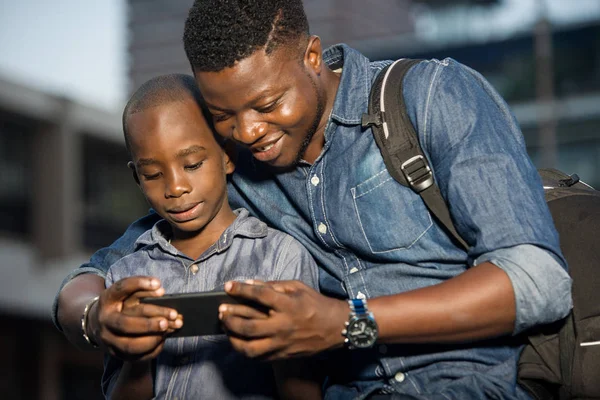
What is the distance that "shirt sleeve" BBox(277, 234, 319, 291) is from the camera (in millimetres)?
3109

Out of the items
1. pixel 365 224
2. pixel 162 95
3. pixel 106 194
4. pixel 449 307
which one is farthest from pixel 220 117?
pixel 106 194

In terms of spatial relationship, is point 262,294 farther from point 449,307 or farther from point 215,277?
point 215,277

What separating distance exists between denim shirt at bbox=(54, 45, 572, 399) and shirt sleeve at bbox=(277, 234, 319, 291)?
57mm

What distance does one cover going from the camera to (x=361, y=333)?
2.48 meters

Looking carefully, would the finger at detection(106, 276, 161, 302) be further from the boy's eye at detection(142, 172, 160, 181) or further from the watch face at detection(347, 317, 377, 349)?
the boy's eye at detection(142, 172, 160, 181)

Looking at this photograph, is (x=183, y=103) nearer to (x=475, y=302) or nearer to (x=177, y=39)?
(x=475, y=302)

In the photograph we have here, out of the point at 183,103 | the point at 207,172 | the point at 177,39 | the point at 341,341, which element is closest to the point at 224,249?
the point at 207,172

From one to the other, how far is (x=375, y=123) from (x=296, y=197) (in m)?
0.47

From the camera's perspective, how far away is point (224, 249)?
10.6ft

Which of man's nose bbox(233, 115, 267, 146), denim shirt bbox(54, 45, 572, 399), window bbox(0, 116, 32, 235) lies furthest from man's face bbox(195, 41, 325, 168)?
window bbox(0, 116, 32, 235)

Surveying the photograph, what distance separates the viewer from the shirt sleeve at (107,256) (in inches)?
137

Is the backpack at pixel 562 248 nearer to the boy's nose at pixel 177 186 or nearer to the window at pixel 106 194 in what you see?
the boy's nose at pixel 177 186

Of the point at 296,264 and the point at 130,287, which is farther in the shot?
the point at 296,264

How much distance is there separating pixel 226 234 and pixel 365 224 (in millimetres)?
556
